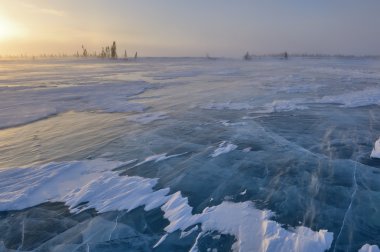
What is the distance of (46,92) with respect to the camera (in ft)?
46.6

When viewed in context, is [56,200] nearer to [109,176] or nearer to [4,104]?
[109,176]

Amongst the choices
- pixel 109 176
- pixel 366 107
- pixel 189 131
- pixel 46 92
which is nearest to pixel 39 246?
pixel 109 176

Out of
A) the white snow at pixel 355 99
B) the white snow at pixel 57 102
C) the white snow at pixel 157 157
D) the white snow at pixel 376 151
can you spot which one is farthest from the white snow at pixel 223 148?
the white snow at pixel 355 99

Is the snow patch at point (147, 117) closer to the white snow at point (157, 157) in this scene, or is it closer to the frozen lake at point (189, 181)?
the frozen lake at point (189, 181)

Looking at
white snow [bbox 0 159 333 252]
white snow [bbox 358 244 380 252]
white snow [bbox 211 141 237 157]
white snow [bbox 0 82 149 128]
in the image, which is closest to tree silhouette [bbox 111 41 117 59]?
white snow [bbox 0 82 149 128]

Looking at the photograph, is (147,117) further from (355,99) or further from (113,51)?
(113,51)

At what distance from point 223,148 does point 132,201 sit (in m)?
2.46

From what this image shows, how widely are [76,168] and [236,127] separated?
3918mm

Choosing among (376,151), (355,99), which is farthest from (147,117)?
(355,99)

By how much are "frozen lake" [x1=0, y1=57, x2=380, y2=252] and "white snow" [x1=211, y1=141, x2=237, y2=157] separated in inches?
0.7

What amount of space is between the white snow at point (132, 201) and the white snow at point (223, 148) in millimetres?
1547

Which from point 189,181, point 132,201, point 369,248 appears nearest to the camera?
point 369,248

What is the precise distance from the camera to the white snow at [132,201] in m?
3.49

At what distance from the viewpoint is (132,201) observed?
436 centimetres
